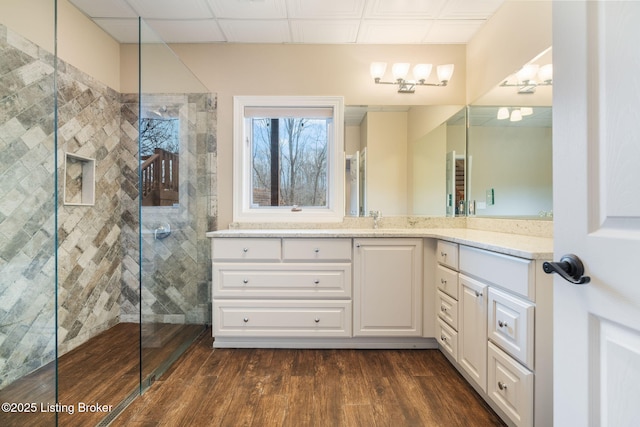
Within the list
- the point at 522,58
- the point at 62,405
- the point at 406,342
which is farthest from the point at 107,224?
the point at 522,58

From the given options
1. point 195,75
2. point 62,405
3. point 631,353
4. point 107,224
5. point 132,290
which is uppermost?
point 195,75

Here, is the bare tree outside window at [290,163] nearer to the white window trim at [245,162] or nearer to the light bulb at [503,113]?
the white window trim at [245,162]

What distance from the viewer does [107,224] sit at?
2541mm

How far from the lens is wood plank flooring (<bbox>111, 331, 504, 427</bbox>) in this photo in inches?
59.0

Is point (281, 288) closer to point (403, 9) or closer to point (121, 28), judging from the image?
point (403, 9)

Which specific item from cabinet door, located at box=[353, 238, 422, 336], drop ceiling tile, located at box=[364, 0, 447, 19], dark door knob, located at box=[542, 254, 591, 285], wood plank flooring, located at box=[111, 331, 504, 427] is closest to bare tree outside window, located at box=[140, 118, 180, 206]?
wood plank flooring, located at box=[111, 331, 504, 427]

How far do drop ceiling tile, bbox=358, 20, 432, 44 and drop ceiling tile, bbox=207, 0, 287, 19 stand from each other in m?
0.65

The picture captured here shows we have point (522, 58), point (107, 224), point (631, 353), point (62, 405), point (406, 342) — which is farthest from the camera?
point (107, 224)

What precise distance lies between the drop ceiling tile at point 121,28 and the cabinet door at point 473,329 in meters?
3.02

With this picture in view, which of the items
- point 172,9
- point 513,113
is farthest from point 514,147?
point 172,9

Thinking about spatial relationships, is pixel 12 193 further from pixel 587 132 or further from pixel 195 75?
pixel 587 132

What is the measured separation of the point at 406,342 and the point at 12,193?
2521 millimetres

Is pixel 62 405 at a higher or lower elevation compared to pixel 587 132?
lower

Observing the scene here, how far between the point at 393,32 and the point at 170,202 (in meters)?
2.16
